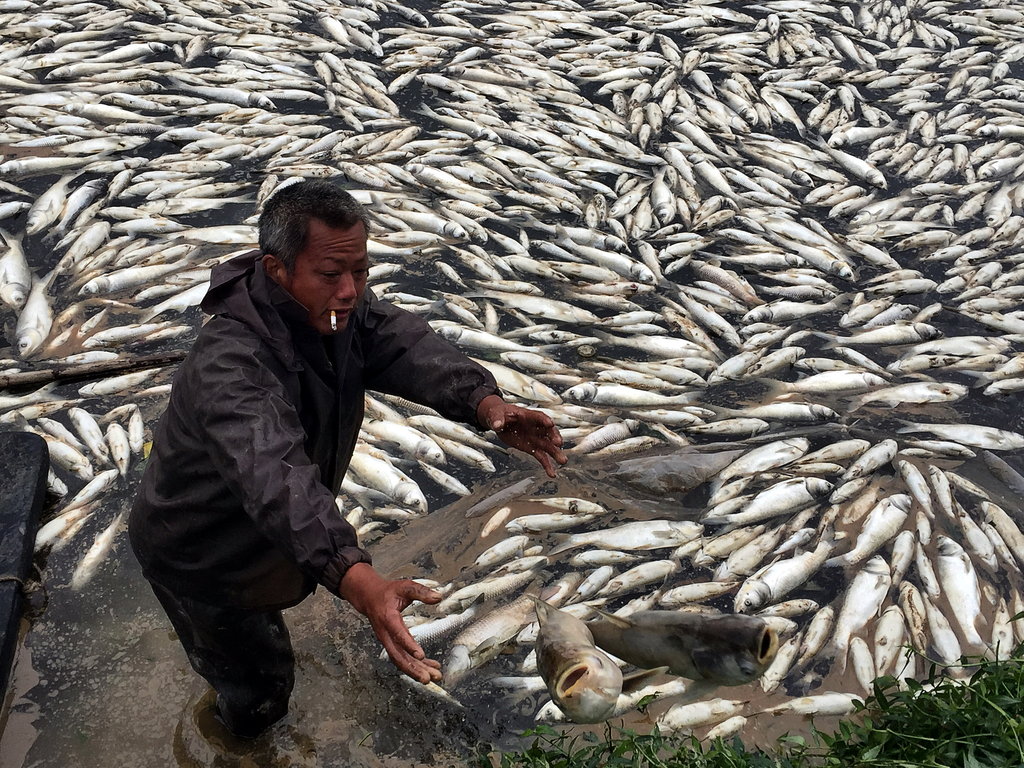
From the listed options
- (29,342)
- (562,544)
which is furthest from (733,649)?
(29,342)

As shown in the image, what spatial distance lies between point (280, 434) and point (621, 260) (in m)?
3.89

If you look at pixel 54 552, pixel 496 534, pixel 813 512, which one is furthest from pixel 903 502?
pixel 54 552

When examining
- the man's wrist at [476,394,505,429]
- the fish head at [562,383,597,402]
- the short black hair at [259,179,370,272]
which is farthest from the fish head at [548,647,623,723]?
the fish head at [562,383,597,402]

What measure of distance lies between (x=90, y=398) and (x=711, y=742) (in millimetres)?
3279

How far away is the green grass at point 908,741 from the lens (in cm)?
271

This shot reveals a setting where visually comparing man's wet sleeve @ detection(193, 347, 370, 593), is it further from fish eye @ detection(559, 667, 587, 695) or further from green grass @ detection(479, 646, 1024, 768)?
green grass @ detection(479, 646, 1024, 768)

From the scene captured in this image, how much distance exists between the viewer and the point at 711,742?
132 inches

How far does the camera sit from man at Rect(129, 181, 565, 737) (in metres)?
2.27

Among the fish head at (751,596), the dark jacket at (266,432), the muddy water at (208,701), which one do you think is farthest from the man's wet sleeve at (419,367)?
the fish head at (751,596)

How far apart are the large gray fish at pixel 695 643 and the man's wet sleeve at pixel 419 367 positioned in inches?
29.0

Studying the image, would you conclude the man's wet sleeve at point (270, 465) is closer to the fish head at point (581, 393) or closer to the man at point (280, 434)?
the man at point (280, 434)

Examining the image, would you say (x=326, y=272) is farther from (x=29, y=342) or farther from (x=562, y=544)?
(x=29, y=342)

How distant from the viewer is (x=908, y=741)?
2.95 meters

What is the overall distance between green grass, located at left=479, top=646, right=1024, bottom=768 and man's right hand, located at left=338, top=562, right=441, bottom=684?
1066 mm
